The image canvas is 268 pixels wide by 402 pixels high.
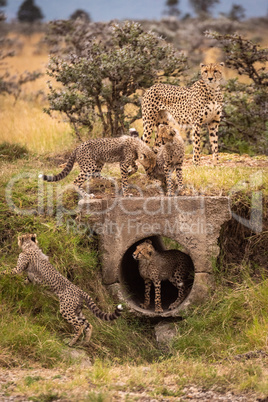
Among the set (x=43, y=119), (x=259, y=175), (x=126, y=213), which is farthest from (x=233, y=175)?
(x=43, y=119)

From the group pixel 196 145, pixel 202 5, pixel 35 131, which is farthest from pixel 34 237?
pixel 202 5

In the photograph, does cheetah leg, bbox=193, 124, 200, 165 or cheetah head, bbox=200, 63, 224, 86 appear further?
cheetah leg, bbox=193, 124, 200, 165

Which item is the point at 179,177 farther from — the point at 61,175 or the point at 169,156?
the point at 61,175

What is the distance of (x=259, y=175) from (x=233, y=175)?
14.1 inches

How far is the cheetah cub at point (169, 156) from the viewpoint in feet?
24.7

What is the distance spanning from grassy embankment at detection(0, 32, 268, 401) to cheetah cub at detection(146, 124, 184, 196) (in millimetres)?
365

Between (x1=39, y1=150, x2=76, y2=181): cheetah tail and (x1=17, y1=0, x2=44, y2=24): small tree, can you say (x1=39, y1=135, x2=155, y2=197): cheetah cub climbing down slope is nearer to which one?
(x1=39, y1=150, x2=76, y2=181): cheetah tail

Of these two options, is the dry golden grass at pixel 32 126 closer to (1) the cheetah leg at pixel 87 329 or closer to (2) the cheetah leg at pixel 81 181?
(2) the cheetah leg at pixel 81 181

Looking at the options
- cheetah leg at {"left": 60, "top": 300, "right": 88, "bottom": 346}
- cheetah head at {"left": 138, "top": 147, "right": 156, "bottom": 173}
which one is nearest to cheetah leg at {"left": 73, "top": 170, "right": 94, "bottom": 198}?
cheetah head at {"left": 138, "top": 147, "right": 156, "bottom": 173}

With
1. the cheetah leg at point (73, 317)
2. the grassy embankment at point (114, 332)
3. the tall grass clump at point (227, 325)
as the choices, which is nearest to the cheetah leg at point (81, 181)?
the grassy embankment at point (114, 332)

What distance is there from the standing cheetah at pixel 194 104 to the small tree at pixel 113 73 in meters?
1.32

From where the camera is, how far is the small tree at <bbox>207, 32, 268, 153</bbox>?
12.0m

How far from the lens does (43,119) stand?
13773mm

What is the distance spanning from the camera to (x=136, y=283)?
8562mm
